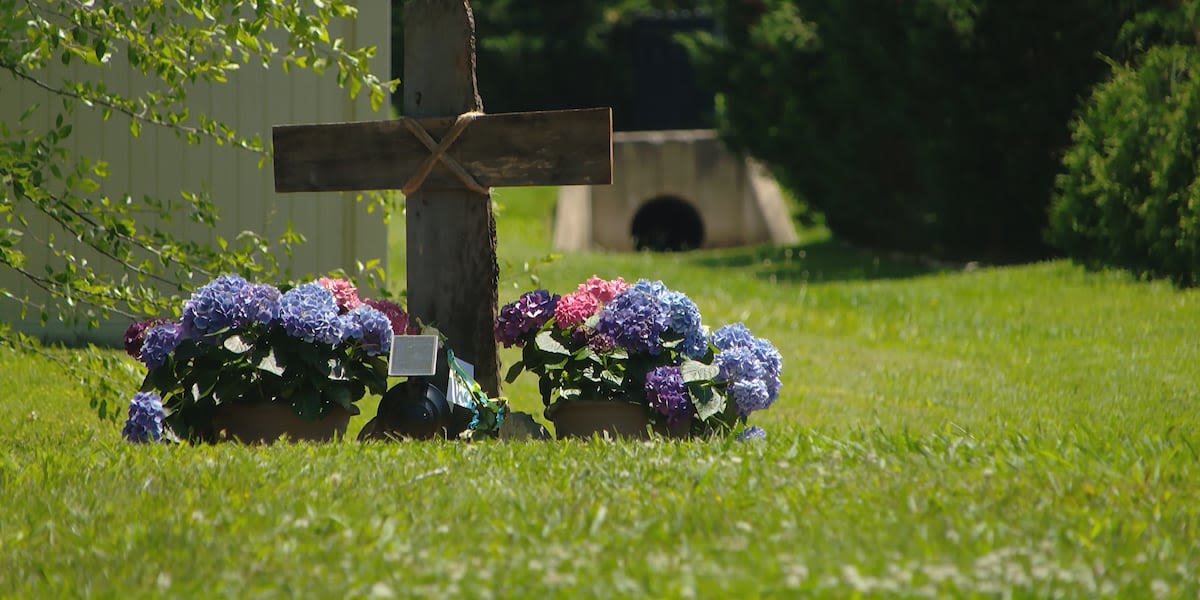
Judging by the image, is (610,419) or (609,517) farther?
(610,419)

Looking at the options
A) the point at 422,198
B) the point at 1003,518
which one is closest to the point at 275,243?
the point at 422,198

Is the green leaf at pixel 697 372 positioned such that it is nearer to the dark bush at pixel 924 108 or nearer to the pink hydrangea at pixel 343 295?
the pink hydrangea at pixel 343 295

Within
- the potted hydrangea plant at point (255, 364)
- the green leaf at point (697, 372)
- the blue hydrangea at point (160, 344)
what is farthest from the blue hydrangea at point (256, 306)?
the green leaf at point (697, 372)

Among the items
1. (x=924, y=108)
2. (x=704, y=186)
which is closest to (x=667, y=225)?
(x=704, y=186)

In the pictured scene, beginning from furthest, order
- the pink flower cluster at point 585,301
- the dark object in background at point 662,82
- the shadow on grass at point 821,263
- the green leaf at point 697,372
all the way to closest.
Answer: the dark object in background at point 662,82
the shadow on grass at point 821,263
the pink flower cluster at point 585,301
the green leaf at point 697,372

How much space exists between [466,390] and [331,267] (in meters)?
4.21

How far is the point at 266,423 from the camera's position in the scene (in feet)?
18.8

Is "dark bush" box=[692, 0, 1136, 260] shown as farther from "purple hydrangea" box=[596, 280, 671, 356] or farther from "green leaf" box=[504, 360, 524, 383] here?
"green leaf" box=[504, 360, 524, 383]

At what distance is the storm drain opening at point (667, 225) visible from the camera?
24.8m

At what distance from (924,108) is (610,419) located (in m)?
10.1

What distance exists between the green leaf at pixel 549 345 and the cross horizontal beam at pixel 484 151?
66cm

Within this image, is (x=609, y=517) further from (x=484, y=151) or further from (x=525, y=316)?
(x=484, y=151)

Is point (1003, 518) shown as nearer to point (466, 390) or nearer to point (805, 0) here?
point (466, 390)

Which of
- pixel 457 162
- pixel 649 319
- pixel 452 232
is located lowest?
pixel 649 319
